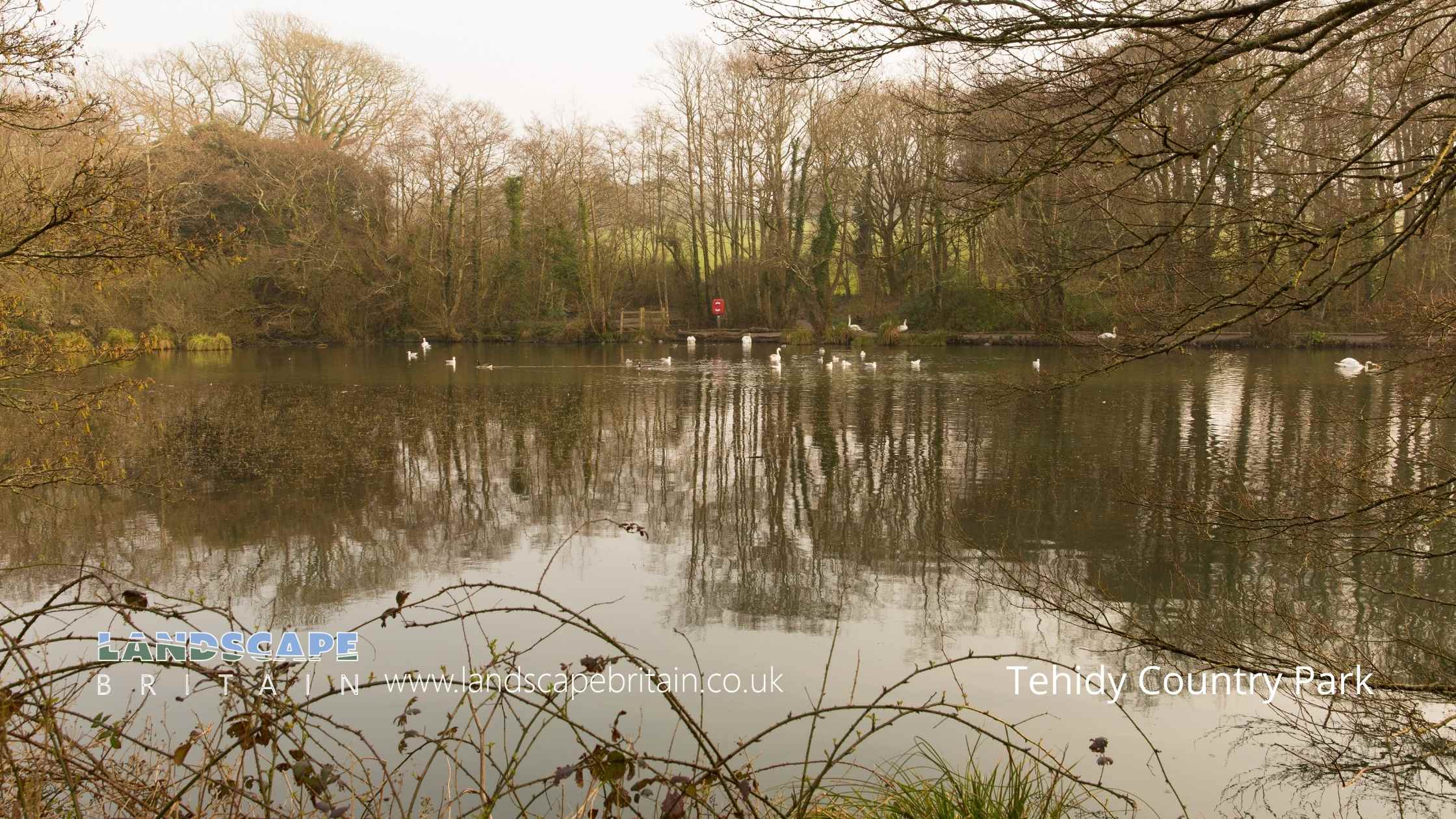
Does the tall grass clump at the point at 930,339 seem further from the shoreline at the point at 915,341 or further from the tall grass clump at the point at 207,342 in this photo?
the tall grass clump at the point at 207,342

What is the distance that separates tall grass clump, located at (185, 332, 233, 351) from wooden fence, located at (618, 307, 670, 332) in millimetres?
12243

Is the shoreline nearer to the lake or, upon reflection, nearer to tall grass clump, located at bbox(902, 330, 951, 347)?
tall grass clump, located at bbox(902, 330, 951, 347)

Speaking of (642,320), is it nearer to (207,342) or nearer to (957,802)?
(207,342)

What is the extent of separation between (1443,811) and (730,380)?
16.8 metres

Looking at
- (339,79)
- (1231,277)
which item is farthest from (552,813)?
(339,79)

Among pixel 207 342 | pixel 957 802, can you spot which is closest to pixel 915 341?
pixel 207 342

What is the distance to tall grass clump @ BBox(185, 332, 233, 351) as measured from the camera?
28.9 m

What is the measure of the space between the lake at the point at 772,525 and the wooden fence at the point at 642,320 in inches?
704

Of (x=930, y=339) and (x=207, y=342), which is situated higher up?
(x=207, y=342)

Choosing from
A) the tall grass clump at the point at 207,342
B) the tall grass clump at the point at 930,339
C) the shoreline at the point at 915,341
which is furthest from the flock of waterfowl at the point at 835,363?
the tall grass clump at the point at 207,342

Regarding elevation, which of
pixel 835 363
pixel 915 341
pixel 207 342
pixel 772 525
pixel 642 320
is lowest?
pixel 772 525

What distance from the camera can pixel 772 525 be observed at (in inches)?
322

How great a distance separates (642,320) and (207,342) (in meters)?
13.6

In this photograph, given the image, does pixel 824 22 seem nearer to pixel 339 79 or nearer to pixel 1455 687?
pixel 1455 687
